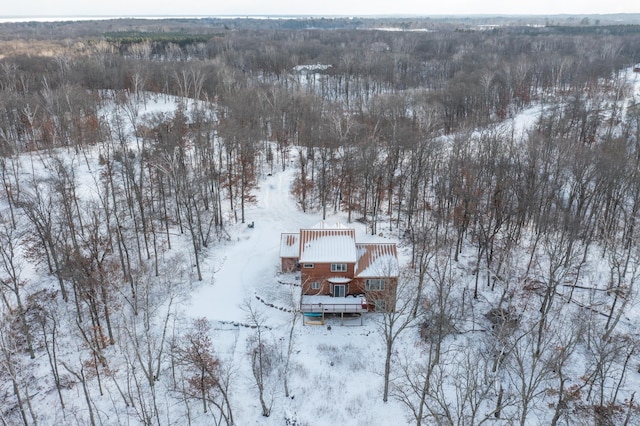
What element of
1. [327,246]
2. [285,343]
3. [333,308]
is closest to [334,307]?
[333,308]

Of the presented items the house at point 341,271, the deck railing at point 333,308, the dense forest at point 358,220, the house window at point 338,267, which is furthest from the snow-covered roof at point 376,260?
the dense forest at point 358,220

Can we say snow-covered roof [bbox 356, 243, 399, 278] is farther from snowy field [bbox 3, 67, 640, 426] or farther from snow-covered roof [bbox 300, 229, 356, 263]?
snowy field [bbox 3, 67, 640, 426]

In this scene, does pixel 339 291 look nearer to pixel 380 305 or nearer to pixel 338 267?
pixel 338 267

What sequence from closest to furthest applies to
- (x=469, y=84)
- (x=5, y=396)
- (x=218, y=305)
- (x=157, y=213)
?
1. (x=5, y=396)
2. (x=218, y=305)
3. (x=157, y=213)
4. (x=469, y=84)

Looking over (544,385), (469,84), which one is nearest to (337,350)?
(544,385)

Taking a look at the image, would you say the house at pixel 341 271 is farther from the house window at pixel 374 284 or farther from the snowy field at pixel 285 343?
the snowy field at pixel 285 343

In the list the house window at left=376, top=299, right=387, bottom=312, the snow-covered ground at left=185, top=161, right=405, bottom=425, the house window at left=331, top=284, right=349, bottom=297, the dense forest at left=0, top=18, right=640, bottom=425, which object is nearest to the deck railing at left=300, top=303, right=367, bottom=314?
the snow-covered ground at left=185, top=161, right=405, bottom=425

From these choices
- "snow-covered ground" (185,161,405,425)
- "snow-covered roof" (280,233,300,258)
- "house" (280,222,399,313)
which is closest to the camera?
"snow-covered ground" (185,161,405,425)

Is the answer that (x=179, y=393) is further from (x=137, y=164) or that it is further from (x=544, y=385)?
(x=137, y=164)
